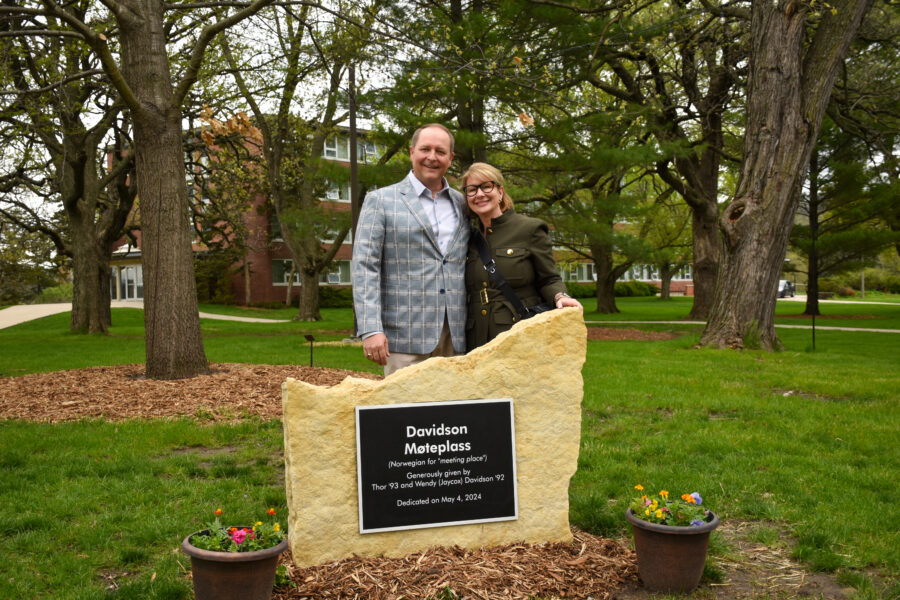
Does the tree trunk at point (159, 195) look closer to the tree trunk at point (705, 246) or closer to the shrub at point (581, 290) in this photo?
the tree trunk at point (705, 246)

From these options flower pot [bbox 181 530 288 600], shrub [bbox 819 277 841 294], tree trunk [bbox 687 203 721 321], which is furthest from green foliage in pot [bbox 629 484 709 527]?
shrub [bbox 819 277 841 294]

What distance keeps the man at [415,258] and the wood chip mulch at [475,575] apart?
1022 mm

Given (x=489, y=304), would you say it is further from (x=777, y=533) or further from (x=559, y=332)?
(x=777, y=533)

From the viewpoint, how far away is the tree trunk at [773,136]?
11242 mm

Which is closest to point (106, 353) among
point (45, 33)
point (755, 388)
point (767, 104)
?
point (45, 33)

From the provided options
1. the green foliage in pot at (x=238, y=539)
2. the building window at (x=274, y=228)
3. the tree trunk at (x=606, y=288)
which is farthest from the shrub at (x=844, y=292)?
the green foliage in pot at (x=238, y=539)

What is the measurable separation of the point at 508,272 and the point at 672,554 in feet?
5.27

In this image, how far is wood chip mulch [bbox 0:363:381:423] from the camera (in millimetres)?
7348

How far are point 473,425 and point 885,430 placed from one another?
4.59 meters

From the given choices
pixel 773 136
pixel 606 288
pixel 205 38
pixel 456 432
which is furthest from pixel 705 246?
pixel 456 432

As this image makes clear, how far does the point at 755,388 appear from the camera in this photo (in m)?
8.49

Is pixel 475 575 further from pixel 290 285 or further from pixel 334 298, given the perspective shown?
pixel 290 285

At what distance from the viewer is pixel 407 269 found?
3795 mm

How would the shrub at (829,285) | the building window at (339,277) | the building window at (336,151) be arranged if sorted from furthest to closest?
the shrub at (829,285) < the building window at (339,277) < the building window at (336,151)
